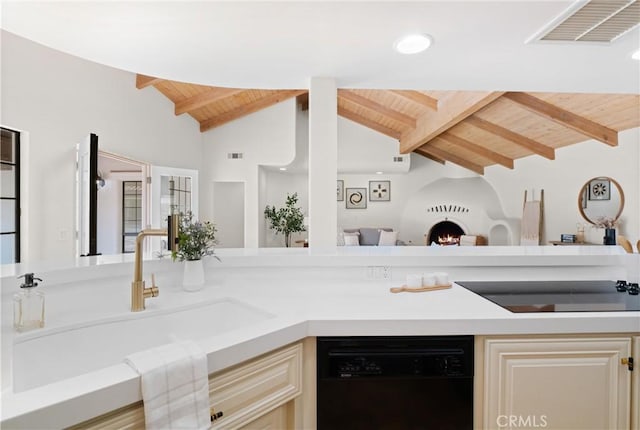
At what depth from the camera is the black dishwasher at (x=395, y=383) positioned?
112cm

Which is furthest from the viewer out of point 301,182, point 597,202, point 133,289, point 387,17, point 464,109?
point 301,182

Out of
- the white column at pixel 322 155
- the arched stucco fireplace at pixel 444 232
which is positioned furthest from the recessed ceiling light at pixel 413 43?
the arched stucco fireplace at pixel 444 232

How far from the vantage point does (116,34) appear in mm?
1568

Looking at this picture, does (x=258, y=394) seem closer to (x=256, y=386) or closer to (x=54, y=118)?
(x=256, y=386)

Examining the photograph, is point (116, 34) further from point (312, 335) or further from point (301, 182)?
point (301, 182)

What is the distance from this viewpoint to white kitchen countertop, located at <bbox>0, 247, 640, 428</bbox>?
2.36 ft

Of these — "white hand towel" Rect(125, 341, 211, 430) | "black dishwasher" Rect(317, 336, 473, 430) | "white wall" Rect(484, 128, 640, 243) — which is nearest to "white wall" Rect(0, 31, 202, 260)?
"white hand towel" Rect(125, 341, 211, 430)

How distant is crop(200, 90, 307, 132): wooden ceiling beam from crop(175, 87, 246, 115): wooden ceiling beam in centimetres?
86

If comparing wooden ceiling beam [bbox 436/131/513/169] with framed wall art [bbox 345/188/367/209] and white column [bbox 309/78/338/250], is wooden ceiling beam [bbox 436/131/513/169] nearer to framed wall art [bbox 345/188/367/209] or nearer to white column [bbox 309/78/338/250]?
framed wall art [bbox 345/188/367/209]

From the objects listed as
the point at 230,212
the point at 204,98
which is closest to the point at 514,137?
the point at 204,98

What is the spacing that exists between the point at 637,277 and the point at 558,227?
397 centimetres

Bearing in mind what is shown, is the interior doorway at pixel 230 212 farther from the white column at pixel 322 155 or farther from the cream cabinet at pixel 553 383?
the cream cabinet at pixel 553 383

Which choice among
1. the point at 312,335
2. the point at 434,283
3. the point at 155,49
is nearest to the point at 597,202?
the point at 434,283

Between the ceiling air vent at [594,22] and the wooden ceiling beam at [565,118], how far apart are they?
2.37m
